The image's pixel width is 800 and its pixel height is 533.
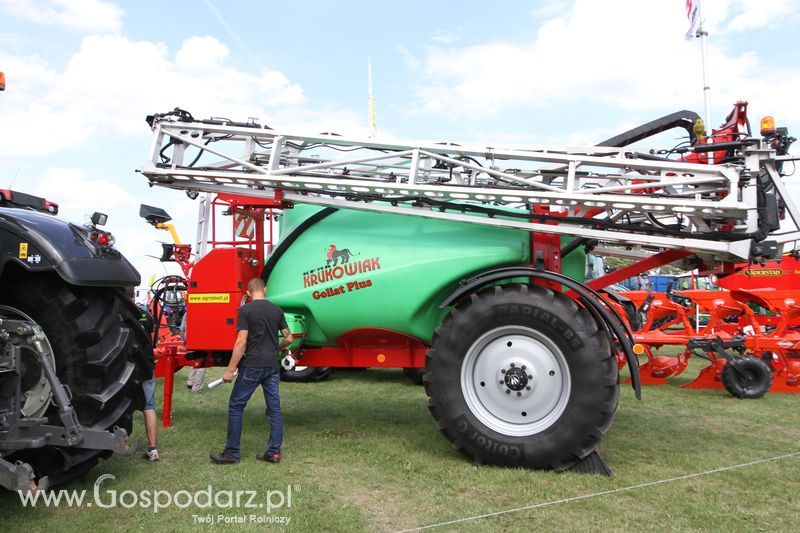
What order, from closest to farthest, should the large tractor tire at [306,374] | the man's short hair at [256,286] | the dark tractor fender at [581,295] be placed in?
the dark tractor fender at [581,295] < the man's short hair at [256,286] < the large tractor tire at [306,374]

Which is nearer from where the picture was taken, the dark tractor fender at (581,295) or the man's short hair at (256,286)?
the dark tractor fender at (581,295)

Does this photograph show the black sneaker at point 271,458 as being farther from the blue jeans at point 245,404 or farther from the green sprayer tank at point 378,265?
the green sprayer tank at point 378,265

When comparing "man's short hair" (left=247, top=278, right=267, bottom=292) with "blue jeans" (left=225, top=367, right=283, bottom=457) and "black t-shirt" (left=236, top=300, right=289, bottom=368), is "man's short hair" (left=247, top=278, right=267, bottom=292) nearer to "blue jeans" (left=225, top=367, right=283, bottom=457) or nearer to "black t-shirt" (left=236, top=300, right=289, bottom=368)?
"black t-shirt" (left=236, top=300, right=289, bottom=368)

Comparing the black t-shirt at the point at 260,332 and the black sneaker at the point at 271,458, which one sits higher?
the black t-shirt at the point at 260,332

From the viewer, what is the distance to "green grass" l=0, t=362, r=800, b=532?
3664 millimetres

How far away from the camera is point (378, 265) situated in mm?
5293

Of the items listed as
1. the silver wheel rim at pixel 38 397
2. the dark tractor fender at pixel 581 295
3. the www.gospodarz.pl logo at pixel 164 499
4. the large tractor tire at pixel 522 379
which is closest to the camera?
the silver wheel rim at pixel 38 397

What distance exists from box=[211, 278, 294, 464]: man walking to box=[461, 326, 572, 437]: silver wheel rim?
1.52m

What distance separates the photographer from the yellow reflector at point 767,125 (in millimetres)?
4953

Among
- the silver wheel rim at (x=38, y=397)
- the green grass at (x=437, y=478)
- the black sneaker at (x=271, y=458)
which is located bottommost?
the green grass at (x=437, y=478)

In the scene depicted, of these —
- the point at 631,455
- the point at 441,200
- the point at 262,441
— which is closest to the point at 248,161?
the point at 441,200

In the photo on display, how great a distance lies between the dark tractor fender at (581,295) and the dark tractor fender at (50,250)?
2.49 meters

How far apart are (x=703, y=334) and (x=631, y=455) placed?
166 inches

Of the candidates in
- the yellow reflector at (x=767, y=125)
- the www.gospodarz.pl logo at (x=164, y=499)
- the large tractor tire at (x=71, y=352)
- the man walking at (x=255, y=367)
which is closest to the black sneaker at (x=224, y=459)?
the man walking at (x=255, y=367)
